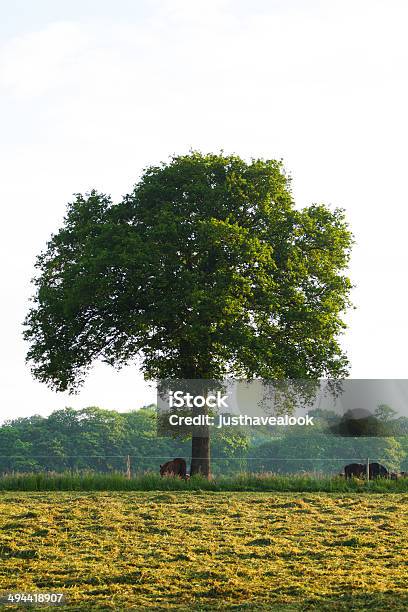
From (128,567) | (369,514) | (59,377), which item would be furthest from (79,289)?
(128,567)

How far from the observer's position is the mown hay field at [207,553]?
12961 mm

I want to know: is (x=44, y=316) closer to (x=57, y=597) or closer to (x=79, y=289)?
(x=79, y=289)

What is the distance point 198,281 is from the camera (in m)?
38.2

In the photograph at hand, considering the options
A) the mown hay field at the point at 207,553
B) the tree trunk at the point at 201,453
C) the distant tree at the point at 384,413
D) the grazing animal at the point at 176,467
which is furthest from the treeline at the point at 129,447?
the mown hay field at the point at 207,553

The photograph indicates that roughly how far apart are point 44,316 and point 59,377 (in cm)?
294

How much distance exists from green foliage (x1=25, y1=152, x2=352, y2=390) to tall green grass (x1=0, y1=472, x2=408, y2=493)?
697cm

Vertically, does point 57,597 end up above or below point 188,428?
below

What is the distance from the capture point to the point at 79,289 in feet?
126

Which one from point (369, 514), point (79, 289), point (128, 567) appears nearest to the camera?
point (128, 567)

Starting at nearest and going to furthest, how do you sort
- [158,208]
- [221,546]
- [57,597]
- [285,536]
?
1. [57,597]
2. [221,546]
3. [285,536]
4. [158,208]

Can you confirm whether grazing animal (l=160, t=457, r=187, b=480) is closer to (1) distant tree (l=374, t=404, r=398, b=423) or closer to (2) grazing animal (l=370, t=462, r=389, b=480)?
(2) grazing animal (l=370, t=462, r=389, b=480)

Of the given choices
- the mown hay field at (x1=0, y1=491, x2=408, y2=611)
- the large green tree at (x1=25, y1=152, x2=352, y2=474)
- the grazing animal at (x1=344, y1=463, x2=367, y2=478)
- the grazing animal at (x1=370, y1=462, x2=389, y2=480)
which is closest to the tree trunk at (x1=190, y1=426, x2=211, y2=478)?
the large green tree at (x1=25, y1=152, x2=352, y2=474)

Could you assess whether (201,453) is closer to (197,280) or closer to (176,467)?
(176,467)

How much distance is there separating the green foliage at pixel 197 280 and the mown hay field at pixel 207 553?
12.7 m
